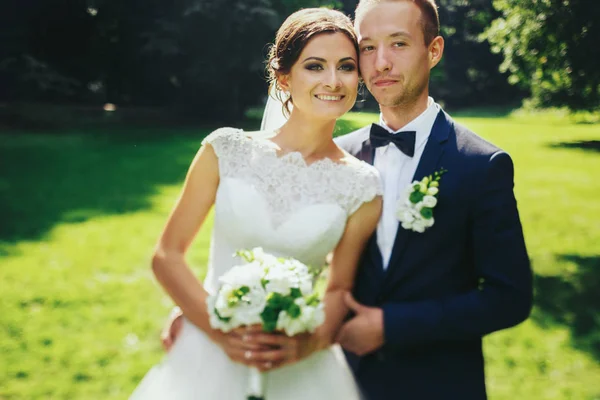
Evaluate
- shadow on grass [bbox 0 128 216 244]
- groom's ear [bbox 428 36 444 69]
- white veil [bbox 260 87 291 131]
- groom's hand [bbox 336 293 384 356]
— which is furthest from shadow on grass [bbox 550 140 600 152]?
groom's hand [bbox 336 293 384 356]

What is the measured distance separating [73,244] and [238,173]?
267 inches

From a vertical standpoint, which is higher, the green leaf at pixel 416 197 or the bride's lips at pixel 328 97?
the bride's lips at pixel 328 97

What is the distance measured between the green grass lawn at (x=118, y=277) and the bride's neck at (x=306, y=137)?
3.89 feet

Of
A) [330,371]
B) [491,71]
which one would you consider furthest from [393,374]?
[491,71]

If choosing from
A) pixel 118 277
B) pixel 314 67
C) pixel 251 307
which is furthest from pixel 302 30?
pixel 118 277

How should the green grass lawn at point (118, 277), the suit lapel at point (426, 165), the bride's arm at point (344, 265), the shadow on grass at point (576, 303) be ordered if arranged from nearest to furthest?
the suit lapel at point (426, 165)
the bride's arm at point (344, 265)
the green grass lawn at point (118, 277)
the shadow on grass at point (576, 303)

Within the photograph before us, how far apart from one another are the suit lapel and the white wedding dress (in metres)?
0.25

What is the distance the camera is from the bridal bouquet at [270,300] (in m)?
2.11

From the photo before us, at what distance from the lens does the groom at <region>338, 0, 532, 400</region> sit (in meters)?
2.30

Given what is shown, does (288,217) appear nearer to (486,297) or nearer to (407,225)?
(407,225)

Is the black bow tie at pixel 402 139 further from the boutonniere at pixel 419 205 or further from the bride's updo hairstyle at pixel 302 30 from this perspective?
the bride's updo hairstyle at pixel 302 30

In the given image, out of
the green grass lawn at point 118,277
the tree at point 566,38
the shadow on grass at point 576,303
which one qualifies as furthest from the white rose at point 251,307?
the tree at point 566,38

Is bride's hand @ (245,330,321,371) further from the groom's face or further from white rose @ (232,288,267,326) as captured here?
the groom's face

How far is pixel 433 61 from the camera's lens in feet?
9.00
